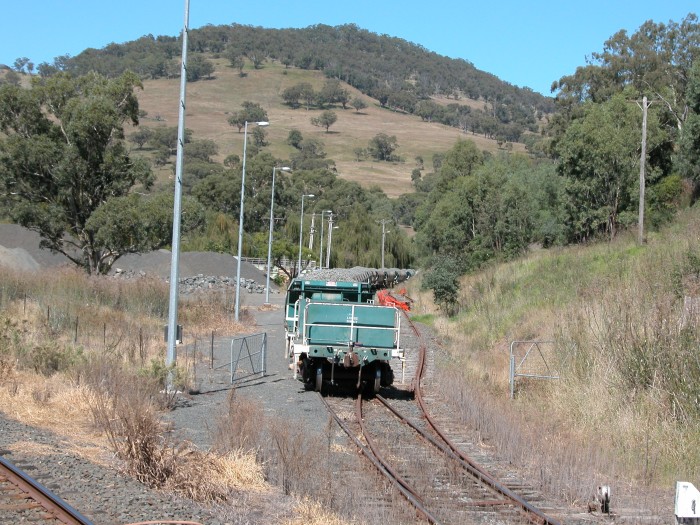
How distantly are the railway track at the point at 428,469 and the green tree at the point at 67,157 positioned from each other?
2857cm

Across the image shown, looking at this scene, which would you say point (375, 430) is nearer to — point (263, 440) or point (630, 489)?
point (263, 440)

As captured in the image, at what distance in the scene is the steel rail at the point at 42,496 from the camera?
778 centimetres

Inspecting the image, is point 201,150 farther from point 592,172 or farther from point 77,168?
point 77,168

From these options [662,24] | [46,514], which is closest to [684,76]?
[662,24]

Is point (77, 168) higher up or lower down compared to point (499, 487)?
higher up

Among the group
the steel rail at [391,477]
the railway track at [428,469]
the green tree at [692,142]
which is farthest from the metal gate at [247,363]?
the green tree at [692,142]

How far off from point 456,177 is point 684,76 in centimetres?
2371

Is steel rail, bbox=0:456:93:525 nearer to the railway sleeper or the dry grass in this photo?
the dry grass

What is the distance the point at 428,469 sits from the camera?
1217 cm

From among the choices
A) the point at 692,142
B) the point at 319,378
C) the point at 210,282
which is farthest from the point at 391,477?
the point at 210,282

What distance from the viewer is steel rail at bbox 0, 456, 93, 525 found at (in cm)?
778

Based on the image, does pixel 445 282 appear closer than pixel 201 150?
Yes

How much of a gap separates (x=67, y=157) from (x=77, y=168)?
76cm

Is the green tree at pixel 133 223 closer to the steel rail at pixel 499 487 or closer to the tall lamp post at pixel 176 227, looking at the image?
the tall lamp post at pixel 176 227
